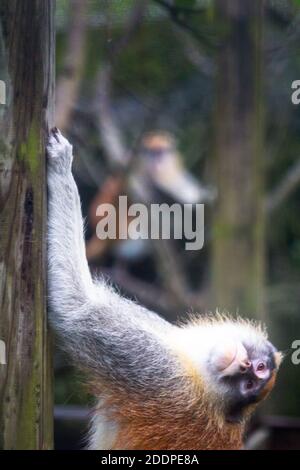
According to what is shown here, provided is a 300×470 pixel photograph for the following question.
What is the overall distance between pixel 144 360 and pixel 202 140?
210 inches

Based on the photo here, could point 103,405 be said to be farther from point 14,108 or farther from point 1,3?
point 1,3

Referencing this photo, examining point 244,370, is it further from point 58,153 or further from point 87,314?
point 58,153

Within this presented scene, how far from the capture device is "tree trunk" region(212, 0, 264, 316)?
5617 millimetres

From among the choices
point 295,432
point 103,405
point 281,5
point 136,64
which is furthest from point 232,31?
point 103,405

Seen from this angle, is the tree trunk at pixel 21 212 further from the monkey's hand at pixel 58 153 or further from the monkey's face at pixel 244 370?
the monkey's face at pixel 244 370

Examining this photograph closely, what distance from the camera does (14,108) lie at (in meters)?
2.75

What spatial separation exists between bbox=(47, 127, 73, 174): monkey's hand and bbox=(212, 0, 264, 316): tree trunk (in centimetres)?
284

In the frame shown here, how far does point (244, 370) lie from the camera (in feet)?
11.1

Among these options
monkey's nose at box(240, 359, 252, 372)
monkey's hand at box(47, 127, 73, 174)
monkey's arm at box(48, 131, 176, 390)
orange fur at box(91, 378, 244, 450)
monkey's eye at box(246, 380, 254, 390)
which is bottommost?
orange fur at box(91, 378, 244, 450)

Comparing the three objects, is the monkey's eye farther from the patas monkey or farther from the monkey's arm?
the monkey's arm

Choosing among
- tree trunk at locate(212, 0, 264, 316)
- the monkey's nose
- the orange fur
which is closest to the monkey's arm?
the orange fur

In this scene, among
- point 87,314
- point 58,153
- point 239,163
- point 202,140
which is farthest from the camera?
point 202,140

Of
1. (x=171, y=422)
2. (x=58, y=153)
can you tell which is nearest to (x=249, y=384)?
(x=171, y=422)
